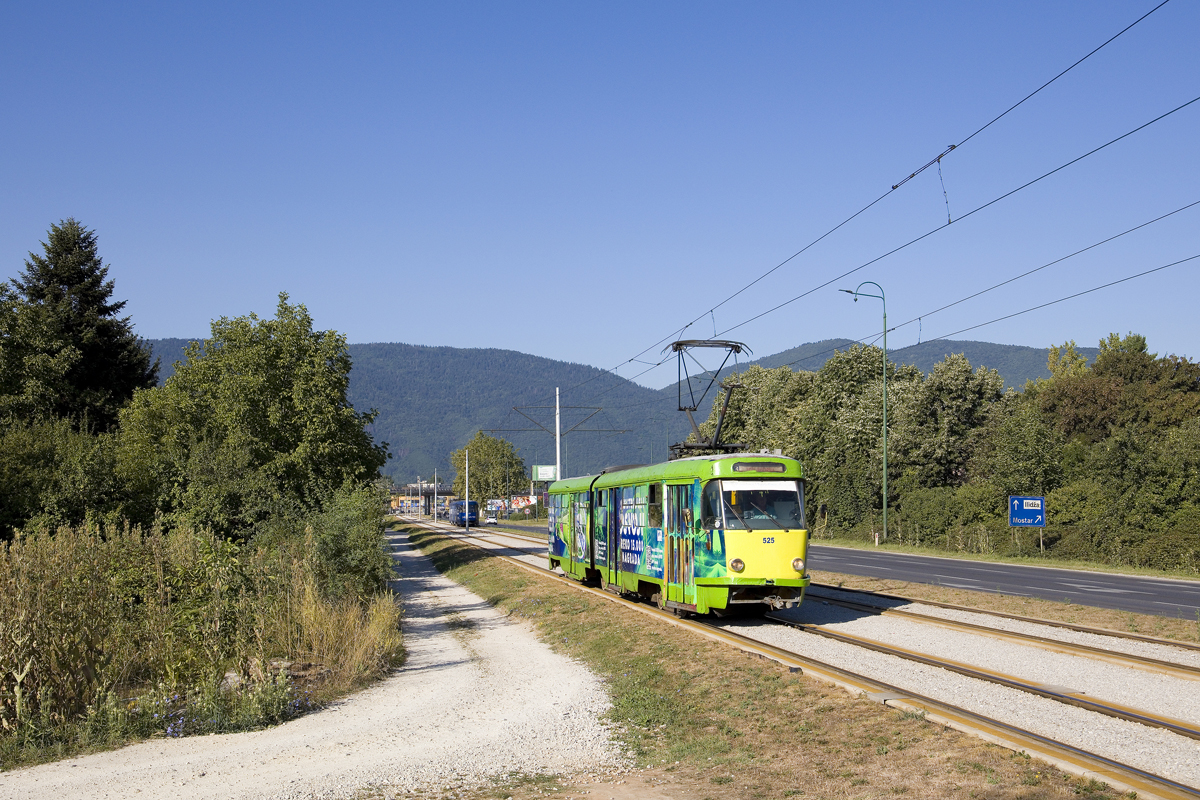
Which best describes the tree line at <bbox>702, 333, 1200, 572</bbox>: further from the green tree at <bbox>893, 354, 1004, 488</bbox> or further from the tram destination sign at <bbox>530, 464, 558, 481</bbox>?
the tram destination sign at <bbox>530, 464, 558, 481</bbox>

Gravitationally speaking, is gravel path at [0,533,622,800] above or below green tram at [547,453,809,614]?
below

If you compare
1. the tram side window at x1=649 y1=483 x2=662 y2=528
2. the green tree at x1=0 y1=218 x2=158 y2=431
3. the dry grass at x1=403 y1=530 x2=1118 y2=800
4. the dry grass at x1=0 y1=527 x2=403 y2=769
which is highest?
the green tree at x1=0 y1=218 x2=158 y2=431

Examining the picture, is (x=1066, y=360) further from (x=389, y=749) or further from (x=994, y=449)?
(x=389, y=749)

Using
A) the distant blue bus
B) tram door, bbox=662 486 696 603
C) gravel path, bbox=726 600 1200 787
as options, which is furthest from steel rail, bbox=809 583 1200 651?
the distant blue bus

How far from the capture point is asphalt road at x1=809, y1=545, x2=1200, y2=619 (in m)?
20.8

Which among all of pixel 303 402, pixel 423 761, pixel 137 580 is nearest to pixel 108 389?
pixel 303 402

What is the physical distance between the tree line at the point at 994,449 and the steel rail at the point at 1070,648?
708 cm

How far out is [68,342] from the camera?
4075 centimetres

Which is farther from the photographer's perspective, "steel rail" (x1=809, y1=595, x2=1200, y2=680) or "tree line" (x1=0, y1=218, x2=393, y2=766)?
"steel rail" (x1=809, y1=595, x2=1200, y2=680)

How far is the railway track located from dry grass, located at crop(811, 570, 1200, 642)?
958 mm

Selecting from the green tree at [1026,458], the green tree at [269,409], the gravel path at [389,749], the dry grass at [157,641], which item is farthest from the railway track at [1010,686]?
the green tree at [1026,458]

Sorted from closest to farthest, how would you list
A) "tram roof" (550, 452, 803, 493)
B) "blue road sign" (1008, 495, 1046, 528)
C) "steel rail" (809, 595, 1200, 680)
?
"steel rail" (809, 595, 1200, 680) → "tram roof" (550, 452, 803, 493) → "blue road sign" (1008, 495, 1046, 528)

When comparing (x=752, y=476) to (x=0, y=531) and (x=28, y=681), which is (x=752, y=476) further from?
(x=0, y=531)

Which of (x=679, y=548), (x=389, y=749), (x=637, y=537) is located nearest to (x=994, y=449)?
(x=637, y=537)
